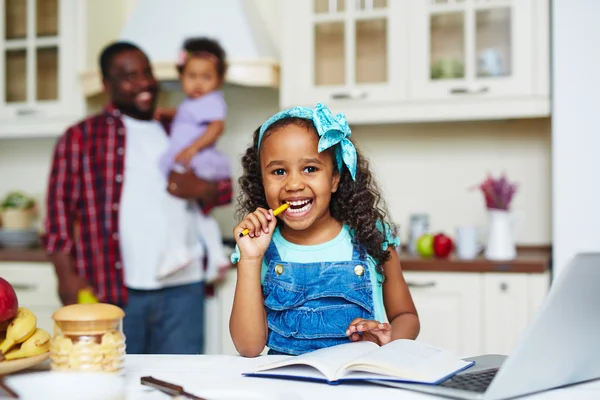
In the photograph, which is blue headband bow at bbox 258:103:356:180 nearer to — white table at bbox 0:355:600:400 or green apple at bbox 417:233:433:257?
white table at bbox 0:355:600:400

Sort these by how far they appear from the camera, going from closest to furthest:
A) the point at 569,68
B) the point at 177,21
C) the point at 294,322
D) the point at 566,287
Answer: the point at 566,287 → the point at 294,322 → the point at 569,68 → the point at 177,21

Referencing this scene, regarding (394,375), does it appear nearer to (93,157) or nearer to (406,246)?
(93,157)

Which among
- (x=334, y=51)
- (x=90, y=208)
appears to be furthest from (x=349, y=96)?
(x=90, y=208)

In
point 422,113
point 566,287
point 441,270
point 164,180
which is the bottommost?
point 441,270

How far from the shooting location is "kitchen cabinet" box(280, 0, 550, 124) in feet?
8.33

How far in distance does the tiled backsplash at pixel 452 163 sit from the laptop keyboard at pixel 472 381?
1962mm

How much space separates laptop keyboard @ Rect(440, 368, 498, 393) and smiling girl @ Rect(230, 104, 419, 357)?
0.30 metres

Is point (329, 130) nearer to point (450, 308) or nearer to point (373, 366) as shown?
point (373, 366)

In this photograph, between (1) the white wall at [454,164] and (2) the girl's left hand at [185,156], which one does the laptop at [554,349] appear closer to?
(2) the girl's left hand at [185,156]

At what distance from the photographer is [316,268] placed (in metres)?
1.36

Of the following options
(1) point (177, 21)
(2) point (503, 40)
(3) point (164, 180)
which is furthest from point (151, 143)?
(2) point (503, 40)

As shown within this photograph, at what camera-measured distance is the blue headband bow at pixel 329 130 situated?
1308 millimetres

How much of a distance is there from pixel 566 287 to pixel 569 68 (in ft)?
5.94

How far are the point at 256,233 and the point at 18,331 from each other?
44 cm
